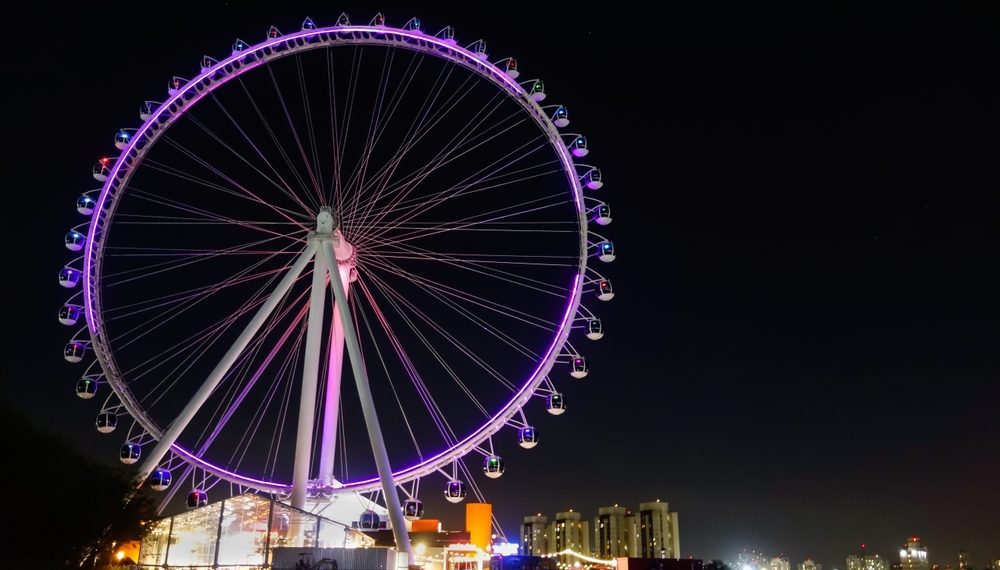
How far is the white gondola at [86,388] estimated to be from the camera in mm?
27641

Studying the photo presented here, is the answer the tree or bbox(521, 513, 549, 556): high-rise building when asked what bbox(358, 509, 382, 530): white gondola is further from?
bbox(521, 513, 549, 556): high-rise building

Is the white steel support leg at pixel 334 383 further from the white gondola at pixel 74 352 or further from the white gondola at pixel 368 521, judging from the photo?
the white gondola at pixel 74 352

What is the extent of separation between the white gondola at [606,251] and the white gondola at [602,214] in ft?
2.56

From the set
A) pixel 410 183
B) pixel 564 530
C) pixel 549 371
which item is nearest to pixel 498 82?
pixel 410 183

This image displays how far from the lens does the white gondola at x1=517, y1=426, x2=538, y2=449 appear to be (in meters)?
28.4

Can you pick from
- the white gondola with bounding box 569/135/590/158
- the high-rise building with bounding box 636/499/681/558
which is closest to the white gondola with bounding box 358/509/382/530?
the white gondola with bounding box 569/135/590/158

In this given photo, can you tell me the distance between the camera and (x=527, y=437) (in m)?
28.6

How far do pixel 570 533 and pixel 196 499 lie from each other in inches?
4042

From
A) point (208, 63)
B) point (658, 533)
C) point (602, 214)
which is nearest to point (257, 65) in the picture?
point (208, 63)

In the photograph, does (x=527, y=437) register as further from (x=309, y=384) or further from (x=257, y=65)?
(x=257, y=65)

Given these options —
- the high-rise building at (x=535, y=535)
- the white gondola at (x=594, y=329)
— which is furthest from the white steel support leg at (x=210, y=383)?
the high-rise building at (x=535, y=535)

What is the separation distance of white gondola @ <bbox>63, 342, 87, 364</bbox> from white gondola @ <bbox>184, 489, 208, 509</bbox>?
5.98 meters

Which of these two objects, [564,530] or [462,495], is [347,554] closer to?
[462,495]

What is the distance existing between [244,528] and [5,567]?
9237 millimetres
